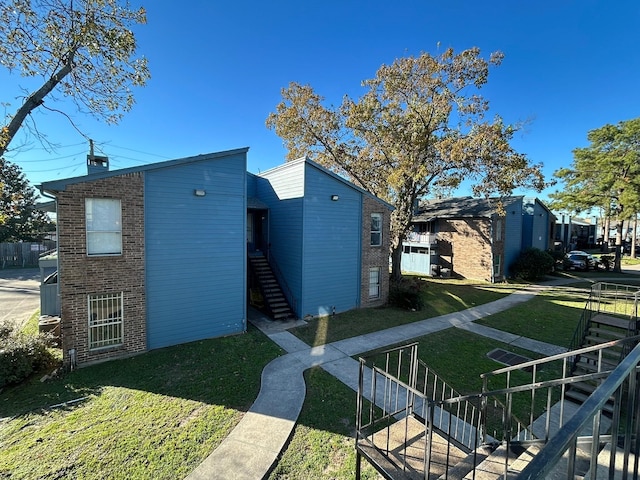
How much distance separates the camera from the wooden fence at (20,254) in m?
22.9

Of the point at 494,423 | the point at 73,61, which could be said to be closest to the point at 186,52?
the point at 73,61

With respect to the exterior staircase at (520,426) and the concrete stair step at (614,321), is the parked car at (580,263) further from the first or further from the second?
the concrete stair step at (614,321)

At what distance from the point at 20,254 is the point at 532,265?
39.5 metres

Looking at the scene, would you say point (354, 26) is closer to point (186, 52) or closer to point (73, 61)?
point (186, 52)

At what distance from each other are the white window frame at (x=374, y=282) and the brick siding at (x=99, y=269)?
925 centimetres

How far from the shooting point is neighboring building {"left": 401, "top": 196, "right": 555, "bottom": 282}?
Answer: 21.0 m

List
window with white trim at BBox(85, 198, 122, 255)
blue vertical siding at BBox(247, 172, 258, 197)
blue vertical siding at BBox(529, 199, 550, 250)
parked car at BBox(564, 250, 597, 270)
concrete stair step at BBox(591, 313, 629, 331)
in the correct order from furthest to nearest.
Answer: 1. parked car at BBox(564, 250, 597, 270)
2. blue vertical siding at BBox(529, 199, 550, 250)
3. blue vertical siding at BBox(247, 172, 258, 197)
4. window with white trim at BBox(85, 198, 122, 255)
5. concrete stair step at BBox(591, 313, 629, 331)

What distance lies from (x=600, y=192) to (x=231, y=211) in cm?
3048

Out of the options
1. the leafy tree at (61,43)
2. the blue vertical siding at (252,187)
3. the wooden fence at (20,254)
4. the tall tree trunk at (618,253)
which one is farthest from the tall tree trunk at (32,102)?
the tall tree trunk at (618,253)

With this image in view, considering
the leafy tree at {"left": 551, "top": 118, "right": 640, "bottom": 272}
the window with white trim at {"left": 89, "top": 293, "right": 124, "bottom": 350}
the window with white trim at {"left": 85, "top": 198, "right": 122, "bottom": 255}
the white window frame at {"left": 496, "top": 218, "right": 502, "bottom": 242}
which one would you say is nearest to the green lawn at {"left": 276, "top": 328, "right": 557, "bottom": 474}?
the window with white trim at {"left": 89, "top": 293, "right": 124, "bottom": 350}

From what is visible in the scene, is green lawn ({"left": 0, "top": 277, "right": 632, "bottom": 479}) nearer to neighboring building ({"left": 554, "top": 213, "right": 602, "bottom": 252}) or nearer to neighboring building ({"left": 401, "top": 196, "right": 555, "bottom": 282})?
neighboring building ({"left": 401, "top": 196, "right": 555, "bottom": 282})

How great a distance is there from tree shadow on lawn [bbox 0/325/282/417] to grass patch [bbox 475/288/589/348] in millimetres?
8960

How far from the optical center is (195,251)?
923 centimetres

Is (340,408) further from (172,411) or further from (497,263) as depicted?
(497,263)
